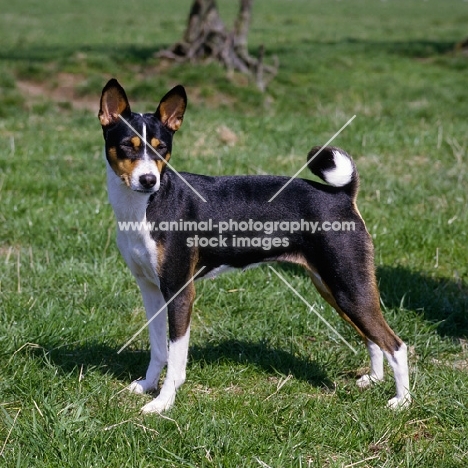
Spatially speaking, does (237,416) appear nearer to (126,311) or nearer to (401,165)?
(126,311)

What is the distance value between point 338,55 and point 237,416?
1644cm

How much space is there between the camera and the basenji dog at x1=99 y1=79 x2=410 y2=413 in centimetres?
383

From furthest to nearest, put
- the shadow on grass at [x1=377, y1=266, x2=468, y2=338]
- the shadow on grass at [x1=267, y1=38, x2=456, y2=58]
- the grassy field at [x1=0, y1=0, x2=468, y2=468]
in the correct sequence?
the shadow on grass at [x1=267, y1=38, x2=456, y2=58]
the shadow on grass at [x1=377, y1=266, x2=468, y2=338]
the grassy field at [x1=0, y1=0, x2=468, y2=468]

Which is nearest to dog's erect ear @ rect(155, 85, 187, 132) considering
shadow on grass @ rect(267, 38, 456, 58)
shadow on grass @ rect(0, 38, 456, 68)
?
shadow on grass @ rect(0, 38, 456, 68)

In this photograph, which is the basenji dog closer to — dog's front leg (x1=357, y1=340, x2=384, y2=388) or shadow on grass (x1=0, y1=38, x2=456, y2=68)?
dog's front leg (x1=357, y1=340, x2=384, y2=388)

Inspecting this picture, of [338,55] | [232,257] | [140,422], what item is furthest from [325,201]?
[338,55]

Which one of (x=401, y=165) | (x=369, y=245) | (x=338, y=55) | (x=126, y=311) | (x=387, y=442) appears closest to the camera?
(x=387, y=442)

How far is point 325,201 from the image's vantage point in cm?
395

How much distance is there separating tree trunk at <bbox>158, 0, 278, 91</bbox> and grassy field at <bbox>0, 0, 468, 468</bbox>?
185 centimetres

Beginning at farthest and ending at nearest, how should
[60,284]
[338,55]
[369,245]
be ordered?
[338,55]
[60,284]
[369,245]

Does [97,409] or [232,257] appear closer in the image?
[97,409]

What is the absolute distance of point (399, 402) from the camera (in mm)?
3871

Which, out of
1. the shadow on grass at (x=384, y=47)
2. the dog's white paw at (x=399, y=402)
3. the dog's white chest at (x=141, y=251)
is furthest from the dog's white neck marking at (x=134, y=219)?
the shadow on grass at (x=384, y=47)

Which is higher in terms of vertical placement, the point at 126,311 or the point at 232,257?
the point at 232,257
